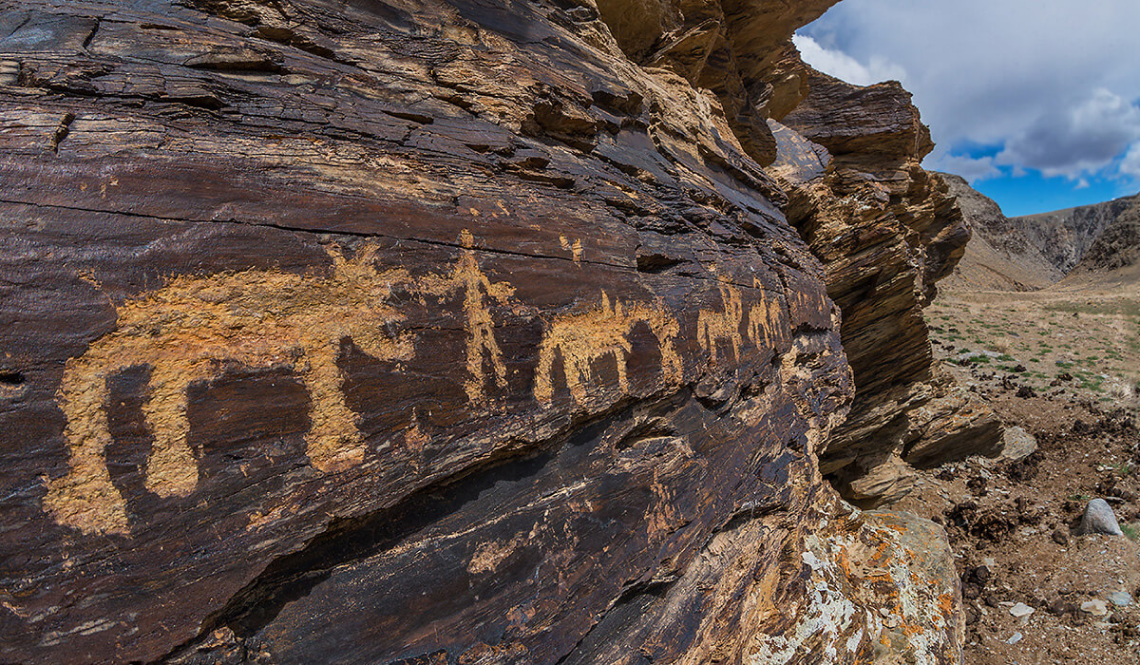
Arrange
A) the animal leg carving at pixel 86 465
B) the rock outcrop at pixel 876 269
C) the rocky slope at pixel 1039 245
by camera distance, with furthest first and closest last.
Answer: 1. the rocky slope at pixel 1039 245
2. the rock outcrop at pixel 876 269
3. the animal leg carving at pixel 86 465

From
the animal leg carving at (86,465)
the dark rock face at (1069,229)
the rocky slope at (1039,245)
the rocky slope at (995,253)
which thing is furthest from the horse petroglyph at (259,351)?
the dark rock face at (1069,229)

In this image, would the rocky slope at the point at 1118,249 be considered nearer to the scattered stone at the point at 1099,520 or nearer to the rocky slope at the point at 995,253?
the rocky slope at the point at 995,253

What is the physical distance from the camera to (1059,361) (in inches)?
825

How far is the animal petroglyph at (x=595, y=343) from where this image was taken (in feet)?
12.2

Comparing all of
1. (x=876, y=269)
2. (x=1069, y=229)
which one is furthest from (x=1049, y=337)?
(x=1069, y=229)

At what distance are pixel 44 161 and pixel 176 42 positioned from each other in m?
1.19

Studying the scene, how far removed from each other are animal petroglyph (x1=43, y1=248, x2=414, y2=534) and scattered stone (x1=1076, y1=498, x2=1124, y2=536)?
14.1m

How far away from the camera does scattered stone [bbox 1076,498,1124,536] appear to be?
10139 millimetres

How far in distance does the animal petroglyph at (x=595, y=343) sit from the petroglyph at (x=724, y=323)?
57 centimetres

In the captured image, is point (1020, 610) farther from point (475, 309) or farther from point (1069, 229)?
point (1069, 229)

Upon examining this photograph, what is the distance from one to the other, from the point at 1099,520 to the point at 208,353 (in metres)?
15.1

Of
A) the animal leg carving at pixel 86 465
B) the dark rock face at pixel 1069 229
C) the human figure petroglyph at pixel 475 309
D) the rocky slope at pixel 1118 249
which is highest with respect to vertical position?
the dark rock face at pixel 1069 229

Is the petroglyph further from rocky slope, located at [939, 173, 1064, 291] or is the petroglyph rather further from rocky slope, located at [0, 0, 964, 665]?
rocky slope, located at [939, 173, 1064, 291]

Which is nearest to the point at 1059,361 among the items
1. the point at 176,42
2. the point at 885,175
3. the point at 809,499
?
the point at 885,175
